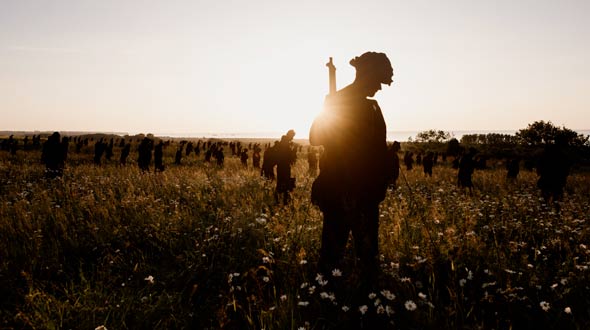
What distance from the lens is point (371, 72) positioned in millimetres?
3676

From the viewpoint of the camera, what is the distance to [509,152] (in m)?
A: 51.1

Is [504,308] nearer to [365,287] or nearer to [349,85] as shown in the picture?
[365,287]

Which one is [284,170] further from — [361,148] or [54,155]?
[54,155]

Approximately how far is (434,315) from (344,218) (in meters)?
1.30

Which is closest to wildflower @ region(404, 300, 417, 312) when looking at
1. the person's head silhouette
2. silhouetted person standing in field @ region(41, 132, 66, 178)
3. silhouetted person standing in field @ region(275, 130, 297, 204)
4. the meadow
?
the meadow

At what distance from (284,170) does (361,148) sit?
22.3ft

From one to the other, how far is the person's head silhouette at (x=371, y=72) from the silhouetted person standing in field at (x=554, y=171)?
29.6 ft

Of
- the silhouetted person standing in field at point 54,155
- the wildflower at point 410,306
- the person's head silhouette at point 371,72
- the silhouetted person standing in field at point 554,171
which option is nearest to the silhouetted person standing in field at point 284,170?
A: the person's head silhouette at point 371,72

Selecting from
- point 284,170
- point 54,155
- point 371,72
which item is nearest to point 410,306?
point 371,72

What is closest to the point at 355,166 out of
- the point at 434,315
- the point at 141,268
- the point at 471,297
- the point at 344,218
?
the point at 344,218

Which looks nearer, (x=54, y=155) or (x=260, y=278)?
(x=260, y=278)

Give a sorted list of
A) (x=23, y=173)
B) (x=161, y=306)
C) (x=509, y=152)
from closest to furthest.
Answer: (x=161, y=306)
(x=23, y=173)
(x=509, y=152)

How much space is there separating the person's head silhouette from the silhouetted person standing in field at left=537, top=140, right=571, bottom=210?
904 centimetres

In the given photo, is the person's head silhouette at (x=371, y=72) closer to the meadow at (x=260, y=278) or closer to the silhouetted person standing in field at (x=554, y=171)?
the meadow at (x=260, y=278)
